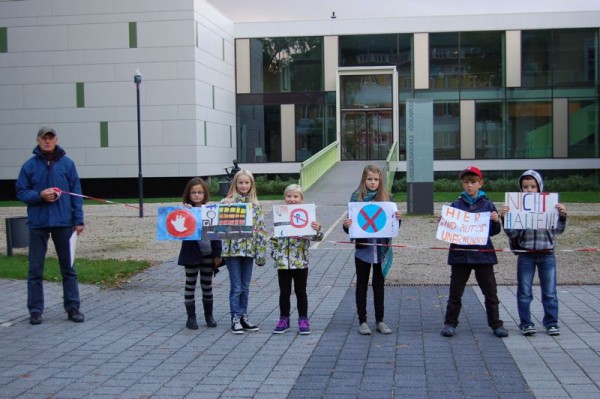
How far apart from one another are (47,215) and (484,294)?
480cm

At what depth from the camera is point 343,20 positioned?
145 feet

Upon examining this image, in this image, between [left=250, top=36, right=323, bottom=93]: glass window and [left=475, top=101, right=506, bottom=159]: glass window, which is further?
[left=250, top=36, right=323, bottom=93]: glass window

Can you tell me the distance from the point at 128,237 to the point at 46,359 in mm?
11606

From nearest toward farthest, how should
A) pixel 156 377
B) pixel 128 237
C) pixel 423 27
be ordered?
pixel 156 377 → pixel 128 237 → pixel 423 27

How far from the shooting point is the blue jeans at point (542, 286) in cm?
→ 800

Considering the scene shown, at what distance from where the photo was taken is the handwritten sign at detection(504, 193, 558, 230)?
26.2ft

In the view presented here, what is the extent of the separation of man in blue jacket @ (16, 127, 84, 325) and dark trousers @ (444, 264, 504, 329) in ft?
13.4

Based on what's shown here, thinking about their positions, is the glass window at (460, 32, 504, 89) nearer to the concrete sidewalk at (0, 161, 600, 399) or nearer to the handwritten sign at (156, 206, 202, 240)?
the concrete sidewalk at (0, 161, 600, 399)

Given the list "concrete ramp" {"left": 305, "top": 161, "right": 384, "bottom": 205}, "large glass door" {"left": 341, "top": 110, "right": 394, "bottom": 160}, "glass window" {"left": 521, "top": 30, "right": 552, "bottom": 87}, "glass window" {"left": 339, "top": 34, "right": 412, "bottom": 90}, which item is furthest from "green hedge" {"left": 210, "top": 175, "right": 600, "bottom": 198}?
"glass window" {"left": 339, "top": 34, "right": 412, "bottom": 90}

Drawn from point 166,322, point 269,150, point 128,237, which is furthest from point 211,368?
point 269,150

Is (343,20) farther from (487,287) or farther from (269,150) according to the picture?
(487,287)

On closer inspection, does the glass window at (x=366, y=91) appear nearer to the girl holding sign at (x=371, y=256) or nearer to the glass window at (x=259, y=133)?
the glass window at (x=259, y=133)

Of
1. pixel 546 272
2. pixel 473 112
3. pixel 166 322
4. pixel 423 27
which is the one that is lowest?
pixel 166 322

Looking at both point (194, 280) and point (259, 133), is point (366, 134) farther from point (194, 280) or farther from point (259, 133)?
point (194, 280)
